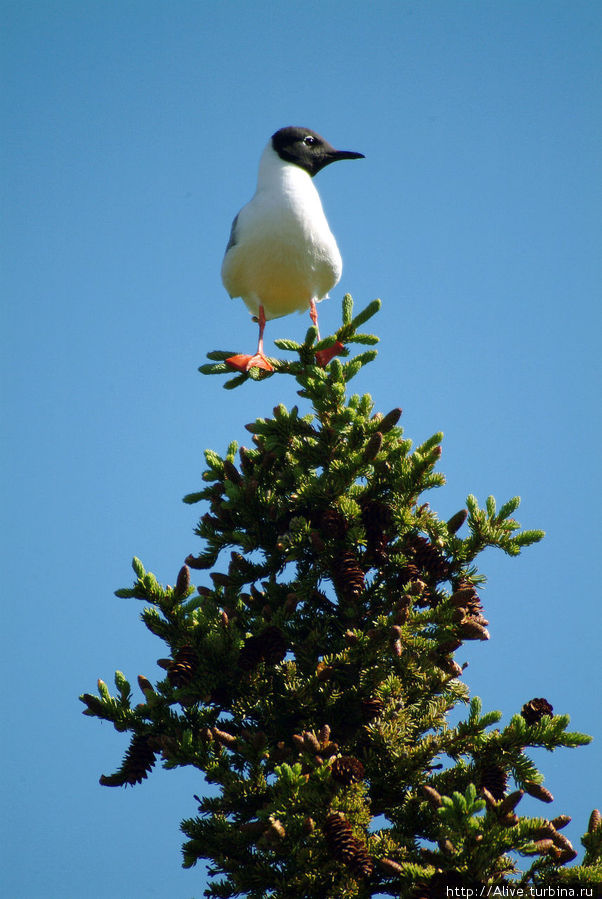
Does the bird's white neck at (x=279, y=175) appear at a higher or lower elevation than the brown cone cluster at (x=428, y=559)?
higher

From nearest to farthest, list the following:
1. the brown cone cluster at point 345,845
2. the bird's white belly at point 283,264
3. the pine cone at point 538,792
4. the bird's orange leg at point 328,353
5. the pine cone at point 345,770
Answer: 1. the brown cone cluster at point 345,845
2. the pine cone at point 345,770
3. the pine cone at point 538,792
4. the bird's orange leg at point 328,353
5. the bird's white belly at point 283,264

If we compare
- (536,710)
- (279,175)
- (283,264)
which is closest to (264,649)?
(536,710)

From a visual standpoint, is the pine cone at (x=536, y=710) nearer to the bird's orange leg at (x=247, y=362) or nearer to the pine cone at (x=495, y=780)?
the pine cone at (x=495, y=780)

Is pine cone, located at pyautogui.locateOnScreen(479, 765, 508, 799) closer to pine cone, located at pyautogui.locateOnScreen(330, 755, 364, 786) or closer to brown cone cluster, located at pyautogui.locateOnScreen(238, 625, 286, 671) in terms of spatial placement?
pine cone, located at pyautogui.locateOnScreen(330, 755, 364, 786)

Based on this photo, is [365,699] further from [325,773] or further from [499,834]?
[499,834]

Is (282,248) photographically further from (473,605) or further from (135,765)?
(135,765)

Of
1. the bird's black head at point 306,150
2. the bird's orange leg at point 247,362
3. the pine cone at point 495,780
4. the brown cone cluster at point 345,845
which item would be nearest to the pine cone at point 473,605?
the pine cone at point 495,780

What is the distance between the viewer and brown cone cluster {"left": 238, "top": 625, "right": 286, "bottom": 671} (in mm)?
3746

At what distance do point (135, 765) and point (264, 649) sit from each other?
815 mm

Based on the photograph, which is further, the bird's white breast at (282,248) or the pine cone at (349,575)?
the bird's white breast at (282,248)

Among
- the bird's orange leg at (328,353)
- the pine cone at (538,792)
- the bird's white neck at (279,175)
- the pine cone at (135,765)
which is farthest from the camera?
the bird's white neck at (279,175)

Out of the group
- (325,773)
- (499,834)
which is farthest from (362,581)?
(499,834)

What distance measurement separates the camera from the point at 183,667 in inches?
144

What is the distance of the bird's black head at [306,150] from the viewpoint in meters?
6.33
